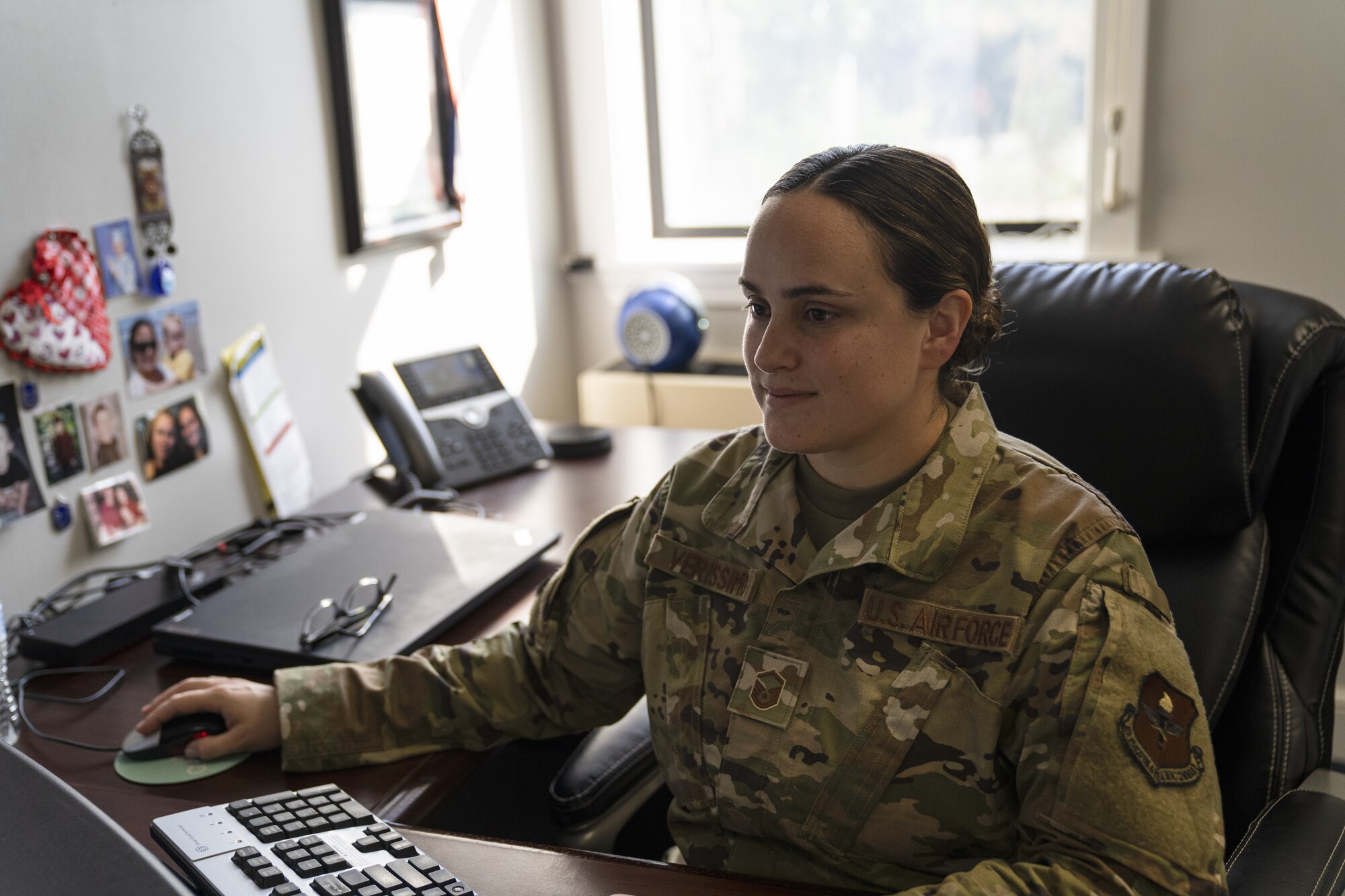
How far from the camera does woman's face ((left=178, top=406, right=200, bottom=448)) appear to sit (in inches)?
64.5

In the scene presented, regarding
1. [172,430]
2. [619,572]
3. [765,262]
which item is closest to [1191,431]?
[765,262]

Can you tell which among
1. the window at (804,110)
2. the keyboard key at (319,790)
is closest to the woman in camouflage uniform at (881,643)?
the keyboard key at (319,790)

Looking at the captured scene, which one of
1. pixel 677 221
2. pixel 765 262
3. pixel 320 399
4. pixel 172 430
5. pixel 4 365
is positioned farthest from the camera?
pixel 677 221

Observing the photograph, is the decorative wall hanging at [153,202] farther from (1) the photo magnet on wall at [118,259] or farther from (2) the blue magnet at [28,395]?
(2) the blue magnet at [28,395]

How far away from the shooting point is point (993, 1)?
2609mm

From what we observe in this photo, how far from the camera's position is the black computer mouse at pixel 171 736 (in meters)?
1.09

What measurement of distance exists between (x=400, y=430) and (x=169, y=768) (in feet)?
2.66

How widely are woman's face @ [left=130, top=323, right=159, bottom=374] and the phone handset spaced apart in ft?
1.07

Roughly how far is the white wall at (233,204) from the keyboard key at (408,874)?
83 cm

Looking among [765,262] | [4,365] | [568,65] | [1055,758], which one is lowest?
[1055,758]

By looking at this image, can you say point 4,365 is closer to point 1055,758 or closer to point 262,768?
point 262,768

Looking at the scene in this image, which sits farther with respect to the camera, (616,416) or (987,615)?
(616,416)

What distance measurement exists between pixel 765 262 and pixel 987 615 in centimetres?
36

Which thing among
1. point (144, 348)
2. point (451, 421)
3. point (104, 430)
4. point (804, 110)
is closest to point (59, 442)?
point (104, 430)
